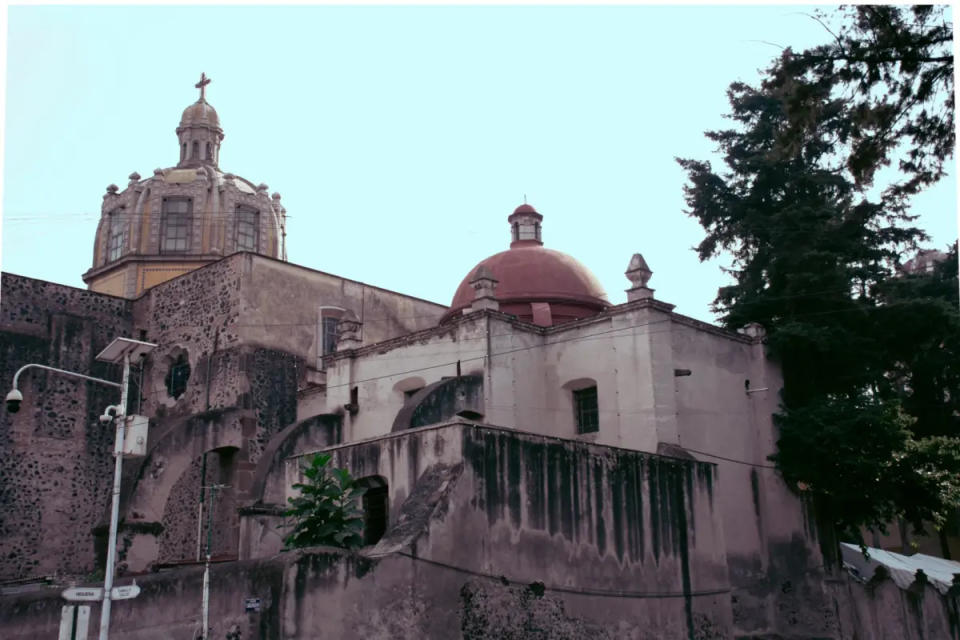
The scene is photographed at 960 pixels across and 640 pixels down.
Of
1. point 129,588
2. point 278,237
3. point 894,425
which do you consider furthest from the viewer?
point 278,237

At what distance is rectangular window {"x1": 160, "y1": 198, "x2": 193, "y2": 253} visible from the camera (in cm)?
3259

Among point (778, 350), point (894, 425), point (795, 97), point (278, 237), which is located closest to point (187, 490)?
point (278, 237)

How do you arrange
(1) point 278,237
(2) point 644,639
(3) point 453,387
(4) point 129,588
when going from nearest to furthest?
(4) point 129,588, (2) point 644,639, (3) point 453,387, (1) point 278,237

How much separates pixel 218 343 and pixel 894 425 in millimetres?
16328

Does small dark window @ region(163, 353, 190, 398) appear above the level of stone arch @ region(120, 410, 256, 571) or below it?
above

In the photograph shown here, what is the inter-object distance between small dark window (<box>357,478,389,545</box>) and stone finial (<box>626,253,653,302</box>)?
283 inches

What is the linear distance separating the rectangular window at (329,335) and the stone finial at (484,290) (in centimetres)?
663

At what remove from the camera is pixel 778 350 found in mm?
25141

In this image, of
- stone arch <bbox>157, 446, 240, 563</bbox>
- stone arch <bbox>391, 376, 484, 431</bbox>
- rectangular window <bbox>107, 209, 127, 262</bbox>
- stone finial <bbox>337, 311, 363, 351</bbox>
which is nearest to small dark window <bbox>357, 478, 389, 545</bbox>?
stone arch <bbox>391, 376, 484, 431</bbox>

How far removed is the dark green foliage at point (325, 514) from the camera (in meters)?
16.1

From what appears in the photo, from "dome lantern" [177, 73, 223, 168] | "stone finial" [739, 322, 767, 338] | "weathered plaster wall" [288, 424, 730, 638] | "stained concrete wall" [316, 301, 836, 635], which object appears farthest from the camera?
"dome lantern" [177, 73, 223, 168]

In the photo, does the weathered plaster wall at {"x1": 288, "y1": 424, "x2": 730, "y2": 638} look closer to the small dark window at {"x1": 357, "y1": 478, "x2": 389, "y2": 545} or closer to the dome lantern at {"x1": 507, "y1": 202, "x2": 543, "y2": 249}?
the small dark window at {"x1": 357, "y1": 478, "x2": 389, "y2": 545}

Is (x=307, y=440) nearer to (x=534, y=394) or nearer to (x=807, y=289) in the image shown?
(x=534, y=394)

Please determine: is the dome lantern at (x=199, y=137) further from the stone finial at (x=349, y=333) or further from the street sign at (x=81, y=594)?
the street sign at (x=81, y=594)
